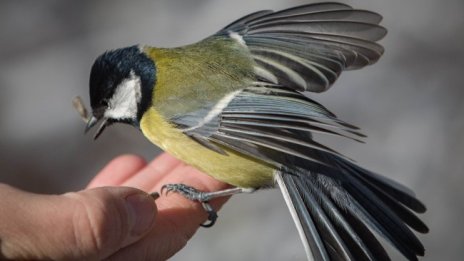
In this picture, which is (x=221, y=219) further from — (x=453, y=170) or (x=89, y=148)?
(x=453, y=170)

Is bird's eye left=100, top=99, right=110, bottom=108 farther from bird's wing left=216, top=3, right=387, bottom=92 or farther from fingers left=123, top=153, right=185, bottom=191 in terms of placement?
bird's wing left=216, top=3, right=387, bottom=92

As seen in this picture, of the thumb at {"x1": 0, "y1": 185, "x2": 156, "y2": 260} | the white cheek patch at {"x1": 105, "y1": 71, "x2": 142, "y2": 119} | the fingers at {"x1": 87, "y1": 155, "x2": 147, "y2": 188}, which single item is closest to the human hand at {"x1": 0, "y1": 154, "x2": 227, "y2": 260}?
the thumb at {"x1": 0, "y1": 185, "x2": 156, "y2": 260}

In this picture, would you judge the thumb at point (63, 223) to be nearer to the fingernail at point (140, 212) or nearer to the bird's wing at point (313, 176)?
the fingernail at point (140, 212)

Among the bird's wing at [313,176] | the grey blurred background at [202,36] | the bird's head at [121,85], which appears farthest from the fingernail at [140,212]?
the grey blurred background at [202,36]

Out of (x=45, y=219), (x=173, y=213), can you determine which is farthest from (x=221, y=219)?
(x=45, y=219)

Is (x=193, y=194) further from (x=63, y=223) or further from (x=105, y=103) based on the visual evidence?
(x=63, y=223)

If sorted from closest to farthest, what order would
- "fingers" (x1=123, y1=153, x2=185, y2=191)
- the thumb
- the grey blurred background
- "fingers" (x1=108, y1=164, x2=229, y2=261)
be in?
1. the thumb
2. "fingers" (x1=108, y1=164, x2=229, y2=261)
3. "fingers" (x1=123, y1=153, x2=185, y2=191)
4. the grey blurred background
